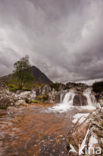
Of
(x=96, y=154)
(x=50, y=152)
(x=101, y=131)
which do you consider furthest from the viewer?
(x=50, y=152)

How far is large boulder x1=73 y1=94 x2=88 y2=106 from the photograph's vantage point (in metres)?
28.2

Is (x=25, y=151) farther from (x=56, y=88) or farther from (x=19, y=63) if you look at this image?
(x=19, y=63)

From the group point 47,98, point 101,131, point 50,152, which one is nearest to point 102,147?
point 101,131

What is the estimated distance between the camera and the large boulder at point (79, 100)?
28.2m

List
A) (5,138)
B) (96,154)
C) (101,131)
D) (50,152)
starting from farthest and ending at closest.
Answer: (5,138), (50,152), (101,131), (96,154)

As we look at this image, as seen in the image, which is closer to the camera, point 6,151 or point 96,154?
point 96,154

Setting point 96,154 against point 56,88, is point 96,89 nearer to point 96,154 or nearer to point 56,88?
point 56,88

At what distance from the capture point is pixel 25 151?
329 centimetres

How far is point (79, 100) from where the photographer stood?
28969 millimetres

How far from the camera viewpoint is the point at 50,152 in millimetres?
3166

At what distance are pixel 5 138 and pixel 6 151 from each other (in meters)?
1.17

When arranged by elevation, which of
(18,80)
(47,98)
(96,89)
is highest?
(18,80)

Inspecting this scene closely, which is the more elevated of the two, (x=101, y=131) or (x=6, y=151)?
(x=101, y=131)

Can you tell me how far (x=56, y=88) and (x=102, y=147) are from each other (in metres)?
41.2
